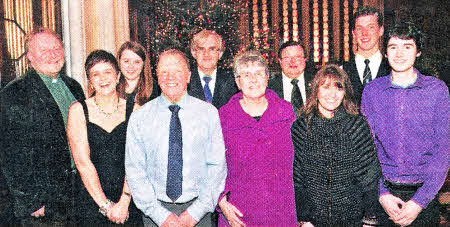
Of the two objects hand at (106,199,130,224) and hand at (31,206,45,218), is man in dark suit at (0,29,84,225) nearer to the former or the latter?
hand at (31,206,45,218)

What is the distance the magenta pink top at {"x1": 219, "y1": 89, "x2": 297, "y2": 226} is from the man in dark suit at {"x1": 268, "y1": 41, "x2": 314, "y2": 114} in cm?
75

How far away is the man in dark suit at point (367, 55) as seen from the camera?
9.30ft

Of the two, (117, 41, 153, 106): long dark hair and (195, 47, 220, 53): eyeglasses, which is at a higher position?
(195, 47, 220, 53): eyeglasses

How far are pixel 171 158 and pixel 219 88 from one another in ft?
3.67

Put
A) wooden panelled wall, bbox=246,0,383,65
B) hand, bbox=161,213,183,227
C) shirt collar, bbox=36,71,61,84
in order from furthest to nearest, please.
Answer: wooden panelled wall, bbox=246,0,383,65
shirt collar, bbox=36,71,61,84
hand, bbox=161,213,183,227

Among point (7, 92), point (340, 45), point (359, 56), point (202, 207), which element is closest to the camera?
point (202, 207)

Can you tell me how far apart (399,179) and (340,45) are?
660cm

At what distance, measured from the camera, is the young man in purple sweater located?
84.1 inches

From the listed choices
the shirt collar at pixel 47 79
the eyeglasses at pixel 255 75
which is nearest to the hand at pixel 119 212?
the shirt collar at pixel 47 79

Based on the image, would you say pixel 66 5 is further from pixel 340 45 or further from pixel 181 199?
pixel 340 45

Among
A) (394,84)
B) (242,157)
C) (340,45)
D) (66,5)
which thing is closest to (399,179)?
(394,84)

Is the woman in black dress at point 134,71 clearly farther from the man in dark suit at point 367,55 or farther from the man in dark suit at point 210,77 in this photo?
the man in dark suit at point 367,55

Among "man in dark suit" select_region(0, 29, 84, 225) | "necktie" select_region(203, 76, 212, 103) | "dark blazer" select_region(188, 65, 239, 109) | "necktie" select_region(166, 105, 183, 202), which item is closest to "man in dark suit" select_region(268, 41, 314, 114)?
"dark blazer" select_region(188, 65, 239, 109)

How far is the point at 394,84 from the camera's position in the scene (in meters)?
2.23
